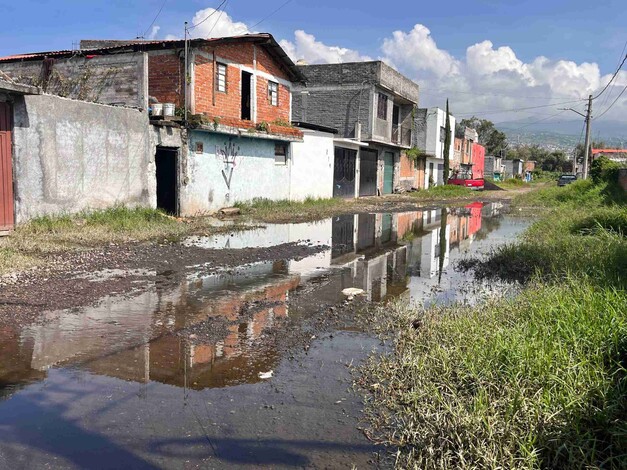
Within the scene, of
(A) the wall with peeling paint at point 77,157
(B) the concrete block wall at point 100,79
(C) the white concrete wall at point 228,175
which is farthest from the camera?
(C) the white concrete wall at point 228,175

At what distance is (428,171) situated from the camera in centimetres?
4797

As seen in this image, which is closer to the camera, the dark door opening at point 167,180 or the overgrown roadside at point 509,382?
the overgrown roadside at point 509,382

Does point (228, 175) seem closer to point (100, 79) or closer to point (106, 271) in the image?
point (100, 79)

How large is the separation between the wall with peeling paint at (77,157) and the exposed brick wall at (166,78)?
8.33ft

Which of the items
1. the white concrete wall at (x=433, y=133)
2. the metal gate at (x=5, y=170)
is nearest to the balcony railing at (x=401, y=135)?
the white concrete wall at (x=433, y=133)

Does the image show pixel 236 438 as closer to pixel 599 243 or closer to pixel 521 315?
pixel 521 315

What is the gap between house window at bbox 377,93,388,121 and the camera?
107 ft

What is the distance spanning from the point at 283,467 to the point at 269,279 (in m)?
5.41

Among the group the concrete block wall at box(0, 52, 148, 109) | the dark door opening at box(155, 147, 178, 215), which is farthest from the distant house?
the concrete block wall at box(0, 52, 148, 109)

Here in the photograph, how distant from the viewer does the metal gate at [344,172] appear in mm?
28906

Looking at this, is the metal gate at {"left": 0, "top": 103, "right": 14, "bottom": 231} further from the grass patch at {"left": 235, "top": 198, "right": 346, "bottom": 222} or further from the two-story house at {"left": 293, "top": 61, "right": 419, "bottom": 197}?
the two-story house at {"left": 293, "top": 61, "right": 419, "bottom": 197}

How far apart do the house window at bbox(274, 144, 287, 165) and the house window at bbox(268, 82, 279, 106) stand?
68.1 inches

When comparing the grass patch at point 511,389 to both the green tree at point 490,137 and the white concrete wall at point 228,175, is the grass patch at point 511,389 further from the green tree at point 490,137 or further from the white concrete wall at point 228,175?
the green tree at point 490,137

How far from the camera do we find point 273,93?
21.5 m
